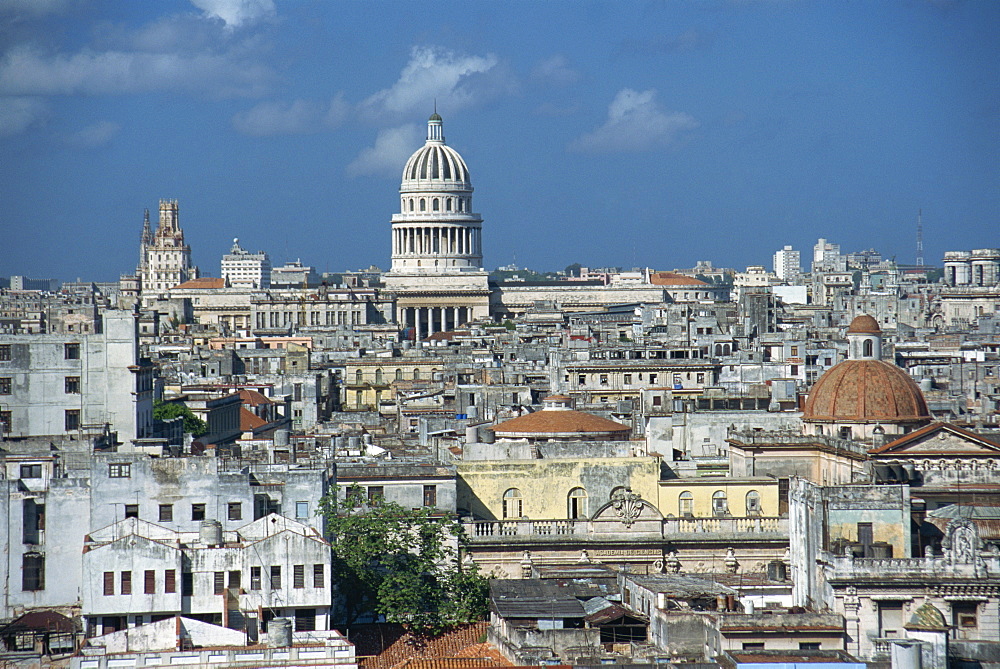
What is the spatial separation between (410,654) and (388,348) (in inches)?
4150

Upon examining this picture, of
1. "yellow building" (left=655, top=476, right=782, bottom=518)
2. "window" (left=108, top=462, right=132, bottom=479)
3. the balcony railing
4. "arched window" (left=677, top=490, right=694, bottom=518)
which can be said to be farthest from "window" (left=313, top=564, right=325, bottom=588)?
"arched window" (left=677, top=490, right=694, bottom=518)

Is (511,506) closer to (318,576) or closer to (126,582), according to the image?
(318,576)

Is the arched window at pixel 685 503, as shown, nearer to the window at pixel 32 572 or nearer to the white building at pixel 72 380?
the window at pixel 32 572

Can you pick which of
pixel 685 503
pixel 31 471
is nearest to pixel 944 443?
pixel 685 503

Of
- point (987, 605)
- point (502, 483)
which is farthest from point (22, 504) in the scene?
point (987, 605)

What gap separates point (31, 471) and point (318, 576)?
922cm

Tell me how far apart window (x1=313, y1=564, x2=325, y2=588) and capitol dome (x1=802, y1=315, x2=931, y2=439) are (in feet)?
59.7

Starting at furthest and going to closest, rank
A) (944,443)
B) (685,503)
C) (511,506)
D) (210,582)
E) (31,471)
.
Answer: (685,503) → (511,506) → (944,443) → (31,471) → (210,582)

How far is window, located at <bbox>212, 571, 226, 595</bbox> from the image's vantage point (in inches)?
1642

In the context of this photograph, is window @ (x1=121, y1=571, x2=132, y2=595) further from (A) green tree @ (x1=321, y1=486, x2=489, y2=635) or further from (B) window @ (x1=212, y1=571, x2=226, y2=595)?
(A) green tree @ (x1=321, y1=486, x2=489, y2=635)

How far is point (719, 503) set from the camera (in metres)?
52.9

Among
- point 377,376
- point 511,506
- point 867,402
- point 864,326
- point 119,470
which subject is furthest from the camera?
point 377,376

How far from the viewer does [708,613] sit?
3678cm

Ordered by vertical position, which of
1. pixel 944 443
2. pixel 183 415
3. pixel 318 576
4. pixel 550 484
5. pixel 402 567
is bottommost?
pixel 402 567
